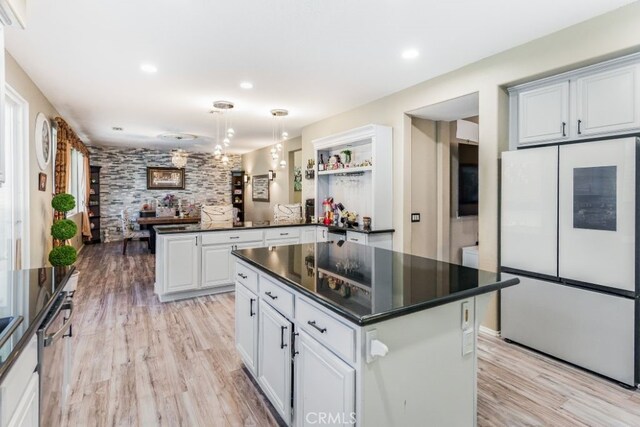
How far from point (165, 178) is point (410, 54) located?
8644 millimetres

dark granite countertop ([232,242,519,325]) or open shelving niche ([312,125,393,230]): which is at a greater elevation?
open shelving niche ([312,125,393,230])

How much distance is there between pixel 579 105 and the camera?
270 cm

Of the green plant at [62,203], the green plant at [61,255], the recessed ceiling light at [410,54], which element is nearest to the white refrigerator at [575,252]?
the recessed ceiling light at [410,54]

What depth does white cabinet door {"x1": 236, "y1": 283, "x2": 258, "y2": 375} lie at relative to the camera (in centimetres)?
225

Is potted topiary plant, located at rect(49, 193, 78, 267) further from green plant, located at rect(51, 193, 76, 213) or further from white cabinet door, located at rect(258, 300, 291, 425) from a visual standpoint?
white cabinet door, located at rect(258, 300, 291, 425)

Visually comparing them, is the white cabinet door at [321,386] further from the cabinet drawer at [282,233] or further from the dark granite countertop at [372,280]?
the cabinet drawer at [282,233]

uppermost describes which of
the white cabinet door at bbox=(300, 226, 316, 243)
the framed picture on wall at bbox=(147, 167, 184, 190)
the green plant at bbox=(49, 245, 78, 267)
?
the framed picture on wall at bbox=(147, 167, 184, 190)

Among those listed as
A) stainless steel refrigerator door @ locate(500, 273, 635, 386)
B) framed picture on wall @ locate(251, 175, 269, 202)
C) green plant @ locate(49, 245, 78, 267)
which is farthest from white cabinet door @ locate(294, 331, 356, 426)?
framed picture on wall @ locate(251, 175, 269, 202)

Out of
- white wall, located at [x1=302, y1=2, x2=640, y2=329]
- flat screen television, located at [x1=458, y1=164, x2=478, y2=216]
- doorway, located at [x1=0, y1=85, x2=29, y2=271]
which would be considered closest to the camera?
white wall, located at [x1=302, y1=2, x2=640, y2=329]

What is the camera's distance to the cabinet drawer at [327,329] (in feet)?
4.40

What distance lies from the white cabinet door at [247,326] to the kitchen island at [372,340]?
11 cm

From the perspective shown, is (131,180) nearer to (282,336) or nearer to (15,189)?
(15,189)

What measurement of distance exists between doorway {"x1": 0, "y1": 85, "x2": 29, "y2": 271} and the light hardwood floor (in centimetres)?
93

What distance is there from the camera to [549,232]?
2.78 meters
